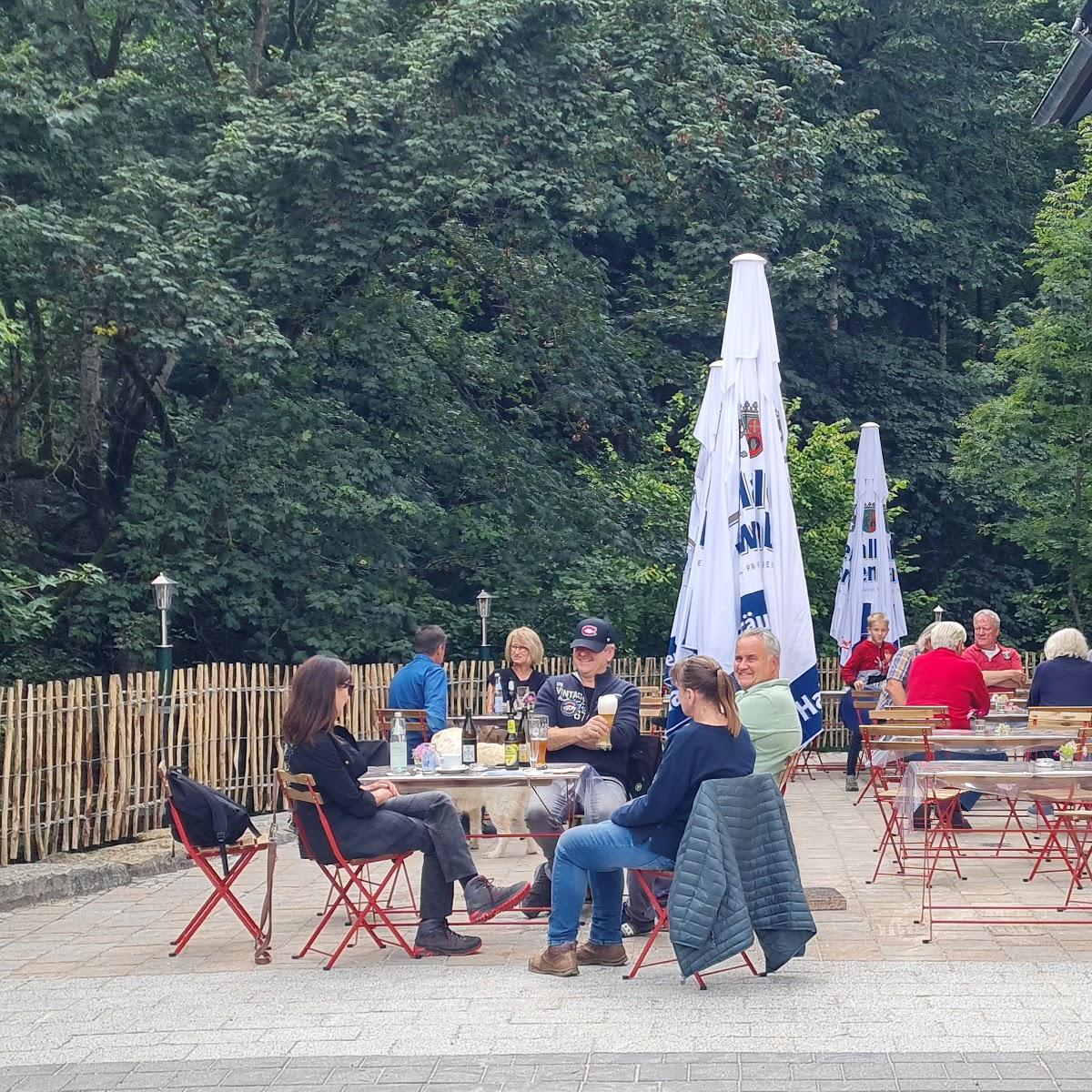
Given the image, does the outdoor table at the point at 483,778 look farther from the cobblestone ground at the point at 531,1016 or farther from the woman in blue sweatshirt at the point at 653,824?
the cobblestone ground at the point at 531,1016

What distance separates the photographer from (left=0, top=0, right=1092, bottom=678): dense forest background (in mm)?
16656

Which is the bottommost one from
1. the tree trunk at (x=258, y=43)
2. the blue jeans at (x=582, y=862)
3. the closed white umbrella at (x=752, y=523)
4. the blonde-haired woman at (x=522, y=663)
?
the blue jeans at (x=582, y=862)

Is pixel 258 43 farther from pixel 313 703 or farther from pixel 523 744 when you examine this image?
pixel 313 703

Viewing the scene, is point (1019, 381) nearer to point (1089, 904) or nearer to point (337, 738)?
point (1089, 904)

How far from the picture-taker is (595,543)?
68.3ft

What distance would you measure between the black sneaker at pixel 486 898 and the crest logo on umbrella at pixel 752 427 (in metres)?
2.67

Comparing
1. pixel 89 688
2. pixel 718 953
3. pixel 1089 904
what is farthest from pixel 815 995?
pixel 89 688

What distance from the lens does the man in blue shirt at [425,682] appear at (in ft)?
35.4

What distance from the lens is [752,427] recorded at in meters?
8.81

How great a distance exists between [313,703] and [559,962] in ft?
5.18

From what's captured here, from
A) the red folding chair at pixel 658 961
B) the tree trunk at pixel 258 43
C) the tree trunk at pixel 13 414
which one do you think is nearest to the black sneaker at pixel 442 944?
the red folding chair at pixel 658 961

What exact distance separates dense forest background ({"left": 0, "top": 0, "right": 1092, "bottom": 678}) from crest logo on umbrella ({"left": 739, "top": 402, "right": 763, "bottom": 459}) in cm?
605

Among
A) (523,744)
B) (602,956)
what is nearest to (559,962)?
(602,956)

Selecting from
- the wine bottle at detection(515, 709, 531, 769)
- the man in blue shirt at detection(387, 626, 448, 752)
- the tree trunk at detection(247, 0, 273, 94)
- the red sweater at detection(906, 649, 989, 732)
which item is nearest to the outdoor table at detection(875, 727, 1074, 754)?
the red sweater at detection(906, 649, 989, 732)
